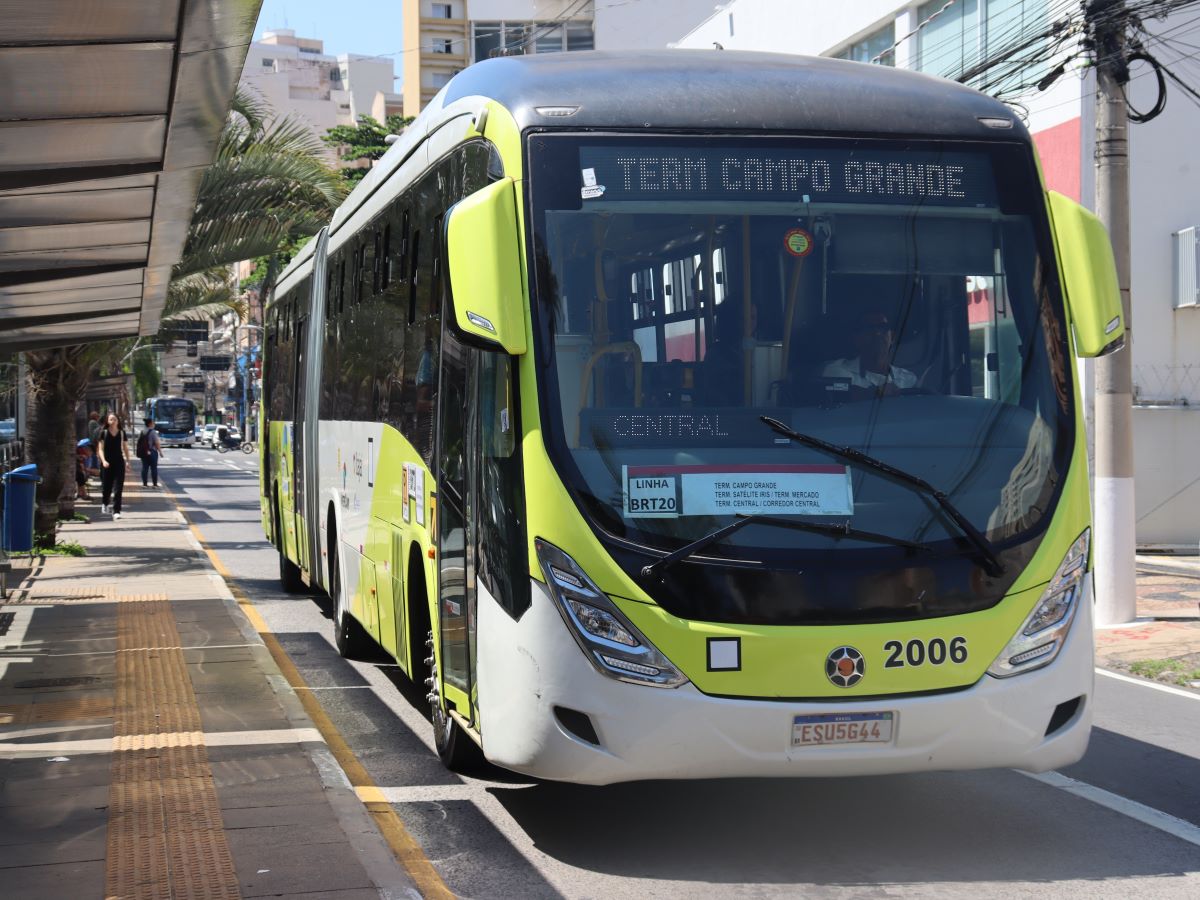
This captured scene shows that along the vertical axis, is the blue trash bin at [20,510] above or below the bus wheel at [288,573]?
above

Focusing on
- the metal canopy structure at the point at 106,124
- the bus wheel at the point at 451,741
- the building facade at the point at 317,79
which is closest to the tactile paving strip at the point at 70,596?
the metal canopy structure at the point at 106,124

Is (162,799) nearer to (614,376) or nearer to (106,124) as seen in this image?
(614,376)

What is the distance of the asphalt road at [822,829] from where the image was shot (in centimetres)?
589

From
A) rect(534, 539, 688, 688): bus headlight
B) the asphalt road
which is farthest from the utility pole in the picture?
rect(534, 539, 688, 688): bus headlight

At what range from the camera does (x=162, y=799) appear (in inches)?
274

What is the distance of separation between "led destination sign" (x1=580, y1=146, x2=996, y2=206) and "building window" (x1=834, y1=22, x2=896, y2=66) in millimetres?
18268

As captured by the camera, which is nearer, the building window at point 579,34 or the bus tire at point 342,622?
the bus tire at point 342,622

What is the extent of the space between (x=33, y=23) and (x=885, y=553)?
4.04 meters

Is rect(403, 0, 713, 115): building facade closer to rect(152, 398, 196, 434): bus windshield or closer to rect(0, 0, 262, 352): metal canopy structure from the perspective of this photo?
rect(0, 0, 262, 352): metal canopy structure

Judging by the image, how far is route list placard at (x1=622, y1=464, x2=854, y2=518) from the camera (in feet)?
19.3

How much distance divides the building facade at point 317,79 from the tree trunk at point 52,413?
7750cm

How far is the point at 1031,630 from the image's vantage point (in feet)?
19.9

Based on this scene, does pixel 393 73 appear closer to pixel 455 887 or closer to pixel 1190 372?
pixel 1190 372

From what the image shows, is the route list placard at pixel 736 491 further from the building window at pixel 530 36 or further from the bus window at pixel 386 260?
the building window at pixel 530 36
